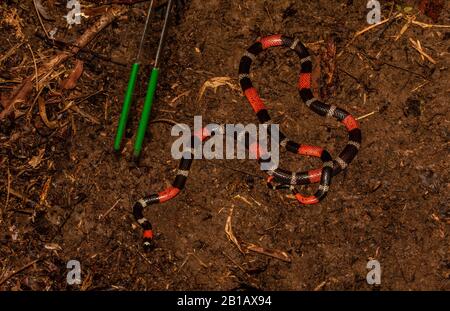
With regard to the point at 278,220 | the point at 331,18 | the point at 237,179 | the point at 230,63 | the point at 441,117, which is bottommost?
the point at 278,220

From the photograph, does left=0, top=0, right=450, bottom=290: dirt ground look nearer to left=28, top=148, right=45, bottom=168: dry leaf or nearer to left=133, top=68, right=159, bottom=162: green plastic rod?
left=28, top=148, right=45, bottom=168: dry leaf

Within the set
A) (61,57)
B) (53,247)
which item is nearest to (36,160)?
(53,247)

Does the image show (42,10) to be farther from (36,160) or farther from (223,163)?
(223,163)

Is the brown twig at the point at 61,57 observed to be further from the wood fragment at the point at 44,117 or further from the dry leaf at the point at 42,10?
the dry leaf at the point at 42,10

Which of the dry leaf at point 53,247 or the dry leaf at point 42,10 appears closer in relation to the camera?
the dry leaf at point 53,247

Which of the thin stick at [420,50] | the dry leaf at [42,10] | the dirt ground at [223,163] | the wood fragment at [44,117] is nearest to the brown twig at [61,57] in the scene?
the dirt ground at [223,163]
